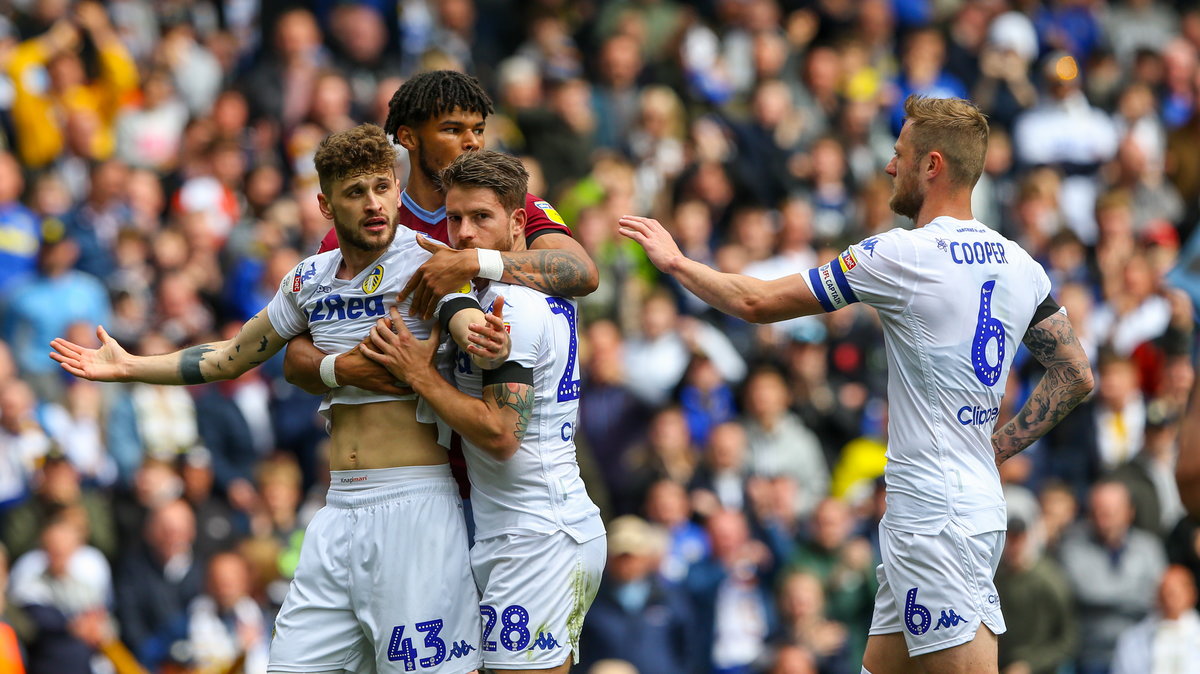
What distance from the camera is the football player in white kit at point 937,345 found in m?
6.64

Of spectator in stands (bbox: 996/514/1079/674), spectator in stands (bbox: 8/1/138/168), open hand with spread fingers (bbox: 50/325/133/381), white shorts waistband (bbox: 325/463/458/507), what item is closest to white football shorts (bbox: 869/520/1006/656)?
white shorts waistband (bbox: 325/463/458/507)

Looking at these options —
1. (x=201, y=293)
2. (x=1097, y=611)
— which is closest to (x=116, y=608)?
(x=201, y=293)

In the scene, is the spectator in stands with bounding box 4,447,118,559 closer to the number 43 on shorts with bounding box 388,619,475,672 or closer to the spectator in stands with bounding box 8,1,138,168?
the spectator in stands with bounding box 8,1,138,168

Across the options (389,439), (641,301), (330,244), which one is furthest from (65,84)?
(389,439)

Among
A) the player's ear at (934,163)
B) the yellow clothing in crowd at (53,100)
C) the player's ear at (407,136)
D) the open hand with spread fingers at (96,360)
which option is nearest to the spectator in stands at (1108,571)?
the player's ear at (934,163)

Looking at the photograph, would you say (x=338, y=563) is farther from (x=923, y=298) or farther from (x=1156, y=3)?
(x=1156, y=3)

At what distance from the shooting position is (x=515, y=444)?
21.5 feet

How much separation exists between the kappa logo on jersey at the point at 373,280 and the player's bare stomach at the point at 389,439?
49cm

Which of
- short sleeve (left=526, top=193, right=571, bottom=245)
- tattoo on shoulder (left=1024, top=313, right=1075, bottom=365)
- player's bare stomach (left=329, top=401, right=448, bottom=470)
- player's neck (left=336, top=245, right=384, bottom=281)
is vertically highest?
short sleeve (left=526, top=193, right=571, bottom=245)

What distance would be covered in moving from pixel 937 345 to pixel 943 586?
3.25ft

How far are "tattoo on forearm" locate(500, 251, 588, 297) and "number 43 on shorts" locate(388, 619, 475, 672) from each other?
4.79 feet

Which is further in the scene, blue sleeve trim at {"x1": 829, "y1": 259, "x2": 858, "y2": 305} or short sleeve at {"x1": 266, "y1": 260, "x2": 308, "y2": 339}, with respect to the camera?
short sleeve at {"x1": 266, "y1": 260, "x2": 308, "y2": 339}

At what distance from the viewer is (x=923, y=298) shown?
664 cm

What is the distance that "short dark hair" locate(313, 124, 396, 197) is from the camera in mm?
6691
